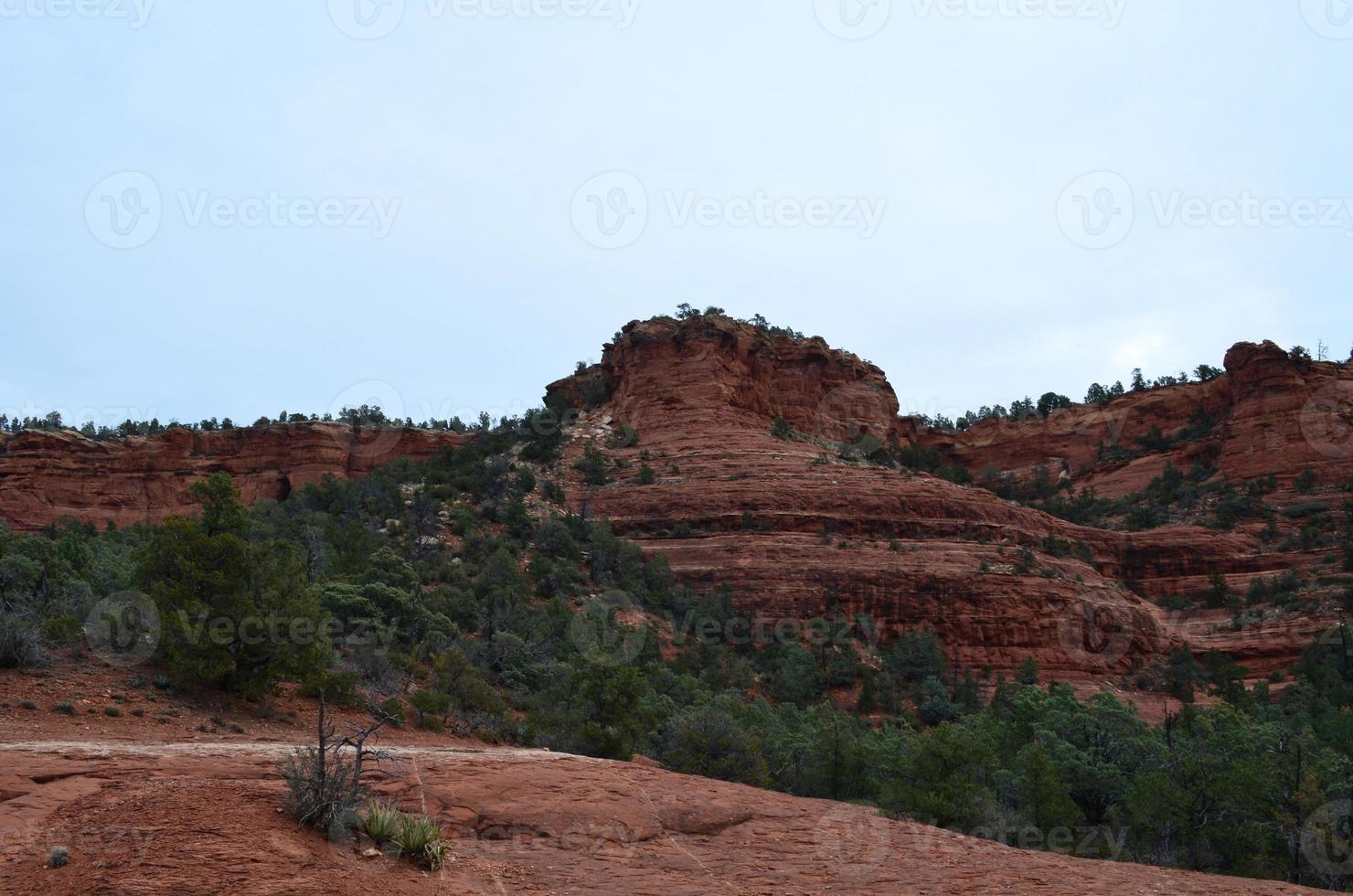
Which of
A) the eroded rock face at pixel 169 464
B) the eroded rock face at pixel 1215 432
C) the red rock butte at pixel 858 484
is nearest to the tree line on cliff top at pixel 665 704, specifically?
the red rock butte at pixel 858 484

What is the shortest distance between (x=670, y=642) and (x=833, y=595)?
27.9 ft

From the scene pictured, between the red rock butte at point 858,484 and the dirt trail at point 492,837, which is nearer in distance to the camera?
the dirt trail at point 492,837

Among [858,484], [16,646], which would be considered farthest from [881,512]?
[16,646]

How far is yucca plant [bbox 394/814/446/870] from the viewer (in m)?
9.09

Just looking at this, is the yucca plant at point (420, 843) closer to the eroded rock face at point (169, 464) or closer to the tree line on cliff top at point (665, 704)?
the tree line on cliff top at point (665, 704)

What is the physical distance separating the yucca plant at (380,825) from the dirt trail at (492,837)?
0.81 feet

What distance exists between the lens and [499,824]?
1054cm

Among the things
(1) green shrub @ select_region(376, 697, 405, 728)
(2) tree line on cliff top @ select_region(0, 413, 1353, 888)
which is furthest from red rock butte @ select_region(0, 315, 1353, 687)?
(1) green shrub @ select_region(376, 697, 405, 728)

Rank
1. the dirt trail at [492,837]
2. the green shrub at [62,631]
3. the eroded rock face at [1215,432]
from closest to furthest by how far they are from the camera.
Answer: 1. the dirt trail at [492,837]
2. the green shrub at [62,631]
3. the eroded rock face at [1215,432]

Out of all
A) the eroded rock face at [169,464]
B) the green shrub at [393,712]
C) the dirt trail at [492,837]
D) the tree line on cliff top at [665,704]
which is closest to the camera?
the dirt trail at [492,837]

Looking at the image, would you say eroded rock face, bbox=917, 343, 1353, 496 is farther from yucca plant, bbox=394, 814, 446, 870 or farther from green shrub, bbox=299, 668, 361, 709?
yucca plant, bbox=394, 814, 446, 870

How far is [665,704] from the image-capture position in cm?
2580

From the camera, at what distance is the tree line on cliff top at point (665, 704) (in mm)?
16859

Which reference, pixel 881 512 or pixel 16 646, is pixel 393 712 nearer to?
pixel 16 646
